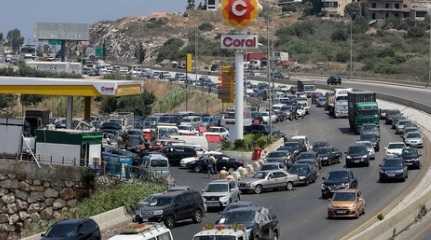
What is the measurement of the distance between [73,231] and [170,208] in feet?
24.4

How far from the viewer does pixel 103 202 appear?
135 feet

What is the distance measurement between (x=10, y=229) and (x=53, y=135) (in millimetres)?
5048

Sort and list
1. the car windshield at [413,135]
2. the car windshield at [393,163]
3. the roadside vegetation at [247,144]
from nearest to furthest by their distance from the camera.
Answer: the car windshield at [393,163] < the roadside vegetation at [247,144] < the car windshield at [413,135]

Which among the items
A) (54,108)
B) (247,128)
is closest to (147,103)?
(54,108)

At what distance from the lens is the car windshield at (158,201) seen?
38.7 m

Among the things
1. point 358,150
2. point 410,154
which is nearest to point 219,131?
point 358,150

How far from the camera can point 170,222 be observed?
38719 millimetres

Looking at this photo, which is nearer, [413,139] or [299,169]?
[299,169]

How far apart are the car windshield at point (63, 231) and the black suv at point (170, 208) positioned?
21.2 feet

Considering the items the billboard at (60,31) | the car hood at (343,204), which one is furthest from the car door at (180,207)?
the billboard at (60,31)

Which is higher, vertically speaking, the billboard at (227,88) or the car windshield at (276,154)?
the billboard at (227,88)

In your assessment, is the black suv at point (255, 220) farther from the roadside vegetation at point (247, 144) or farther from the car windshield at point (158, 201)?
the roadside vegetation at point (247, 144)

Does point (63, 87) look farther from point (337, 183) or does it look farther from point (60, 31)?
point (60, 31)

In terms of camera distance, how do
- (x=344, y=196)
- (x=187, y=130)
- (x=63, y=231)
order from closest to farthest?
(x=63, y=231) → (x=344, y=196) → (x=187, y=130)
